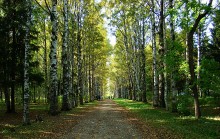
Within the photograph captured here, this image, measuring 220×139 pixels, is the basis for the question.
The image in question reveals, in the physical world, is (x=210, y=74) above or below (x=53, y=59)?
below

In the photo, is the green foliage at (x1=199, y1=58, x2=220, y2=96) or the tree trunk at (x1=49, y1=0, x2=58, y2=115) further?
the tree trunk at (x1=49, y1=0, x2=58, y2=115)

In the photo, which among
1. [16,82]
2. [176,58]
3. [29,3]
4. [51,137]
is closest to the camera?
[51,137]

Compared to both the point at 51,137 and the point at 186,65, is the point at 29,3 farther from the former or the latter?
the point at 186,65

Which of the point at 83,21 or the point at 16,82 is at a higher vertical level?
the point at 83,21

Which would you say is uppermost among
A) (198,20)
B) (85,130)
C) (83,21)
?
(83,21)

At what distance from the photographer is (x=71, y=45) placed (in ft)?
123

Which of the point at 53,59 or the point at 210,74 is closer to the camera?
the point at 210,74

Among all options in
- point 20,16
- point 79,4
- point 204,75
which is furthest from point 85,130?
point 79,4

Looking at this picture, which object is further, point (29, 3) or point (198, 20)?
A: point (29, 3)

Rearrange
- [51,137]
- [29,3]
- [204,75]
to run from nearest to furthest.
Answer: [51,137]
[204,75]
[29,3]

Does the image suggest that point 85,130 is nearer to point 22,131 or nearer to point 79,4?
point 22,131

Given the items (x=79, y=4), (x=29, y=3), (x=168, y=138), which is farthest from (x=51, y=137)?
(x=79, y=4)

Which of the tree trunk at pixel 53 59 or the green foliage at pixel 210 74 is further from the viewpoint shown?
the tree trunk at pixel 53 59

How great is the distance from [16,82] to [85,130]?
500 inches
